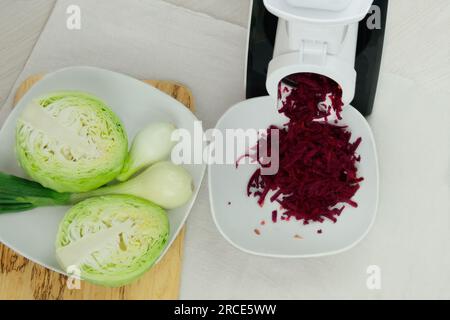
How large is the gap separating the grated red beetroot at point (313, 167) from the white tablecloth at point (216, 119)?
0.09m

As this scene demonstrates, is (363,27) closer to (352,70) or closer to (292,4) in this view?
(352,70)

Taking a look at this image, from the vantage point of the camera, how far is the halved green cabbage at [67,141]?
85 centimetres

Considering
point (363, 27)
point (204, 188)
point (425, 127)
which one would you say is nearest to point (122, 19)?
point (204, 188)

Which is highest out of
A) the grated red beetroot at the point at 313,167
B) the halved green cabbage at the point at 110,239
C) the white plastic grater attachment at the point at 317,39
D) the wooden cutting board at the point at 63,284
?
the white plastic grater attachment at the point at 317,39

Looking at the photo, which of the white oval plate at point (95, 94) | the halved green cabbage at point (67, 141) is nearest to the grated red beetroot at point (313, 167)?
the white oval plate at point (95, 94)

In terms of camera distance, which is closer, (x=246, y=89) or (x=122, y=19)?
(x=246, y=89)

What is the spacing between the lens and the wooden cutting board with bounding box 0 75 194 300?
949 millimetres

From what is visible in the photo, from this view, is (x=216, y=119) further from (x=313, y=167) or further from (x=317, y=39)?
(x=317, y=39)

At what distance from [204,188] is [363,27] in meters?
0.36

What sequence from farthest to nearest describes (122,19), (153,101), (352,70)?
1. (122,19)
2. (153,101)
3. (352,70)

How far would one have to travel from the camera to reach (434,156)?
3.33 ft

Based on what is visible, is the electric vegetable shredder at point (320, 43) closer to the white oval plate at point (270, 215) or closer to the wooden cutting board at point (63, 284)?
the white oval plate at point (270, 215)

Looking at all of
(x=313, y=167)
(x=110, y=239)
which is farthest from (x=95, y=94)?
(x=313, y=167)

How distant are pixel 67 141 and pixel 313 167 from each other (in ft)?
1.18
